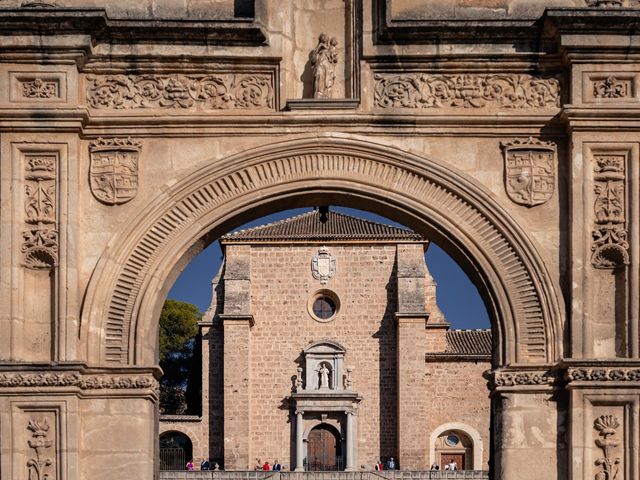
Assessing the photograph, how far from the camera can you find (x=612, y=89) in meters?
12.2

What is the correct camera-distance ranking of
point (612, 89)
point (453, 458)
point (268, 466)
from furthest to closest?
1. point (453, 458)
2. point (268, 466)
3. point (612, 89)

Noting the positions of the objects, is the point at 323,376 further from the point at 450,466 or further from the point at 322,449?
the point at 450,466

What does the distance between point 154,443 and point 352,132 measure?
305 centimetres

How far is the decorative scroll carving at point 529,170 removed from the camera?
12266 mm

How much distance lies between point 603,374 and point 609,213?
131 centimetres

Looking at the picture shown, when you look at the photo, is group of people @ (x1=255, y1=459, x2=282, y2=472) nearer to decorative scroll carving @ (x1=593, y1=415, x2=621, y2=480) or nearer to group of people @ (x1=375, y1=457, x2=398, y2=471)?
group of people @ (x1=375, y1=457, x2=398, y2=471)

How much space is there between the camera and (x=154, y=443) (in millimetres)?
12336

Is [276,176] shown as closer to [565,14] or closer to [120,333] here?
[120,333]

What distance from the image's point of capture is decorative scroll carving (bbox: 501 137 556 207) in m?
12.3

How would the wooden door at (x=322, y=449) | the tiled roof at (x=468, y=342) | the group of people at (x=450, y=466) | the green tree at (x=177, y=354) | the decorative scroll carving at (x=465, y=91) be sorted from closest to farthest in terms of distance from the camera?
the decorative scroll carving at (x=465, y=91) → the group of people at (x=450, y=466) → the wooden door at (x=322, y=449) → the tiled roof at (x=468, y=342) → the green tree at (x=177, y=354)

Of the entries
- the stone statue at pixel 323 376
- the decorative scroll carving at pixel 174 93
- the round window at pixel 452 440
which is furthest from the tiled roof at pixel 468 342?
the decorative scroll carving at pixel 174 93

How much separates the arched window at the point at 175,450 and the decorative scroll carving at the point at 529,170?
104 ft

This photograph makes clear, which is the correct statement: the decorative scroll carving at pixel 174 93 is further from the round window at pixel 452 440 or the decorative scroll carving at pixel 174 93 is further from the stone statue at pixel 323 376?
the round window at pixel 452 440

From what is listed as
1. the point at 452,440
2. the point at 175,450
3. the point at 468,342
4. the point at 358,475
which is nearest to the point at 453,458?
the point at 452,440
